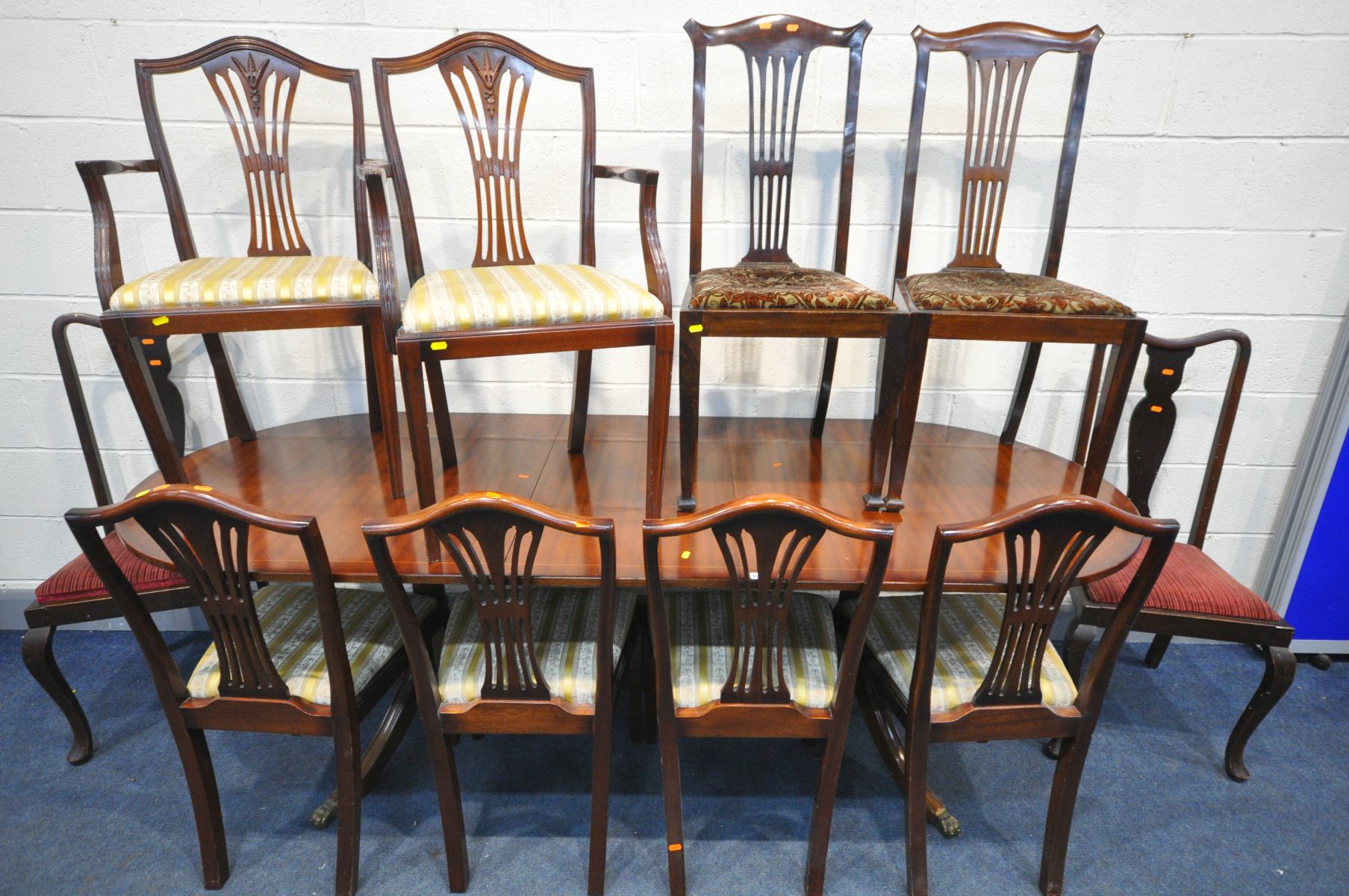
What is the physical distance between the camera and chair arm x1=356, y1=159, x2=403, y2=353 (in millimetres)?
1558

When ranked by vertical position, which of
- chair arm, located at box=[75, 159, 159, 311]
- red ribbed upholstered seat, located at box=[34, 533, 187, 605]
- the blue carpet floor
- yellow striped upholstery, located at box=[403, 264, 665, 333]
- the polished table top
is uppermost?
chair arm, located at box=[75, 159, 159, 311]

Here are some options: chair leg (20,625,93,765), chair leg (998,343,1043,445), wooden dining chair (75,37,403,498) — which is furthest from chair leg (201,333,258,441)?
chair leg (998,343,1043,445)

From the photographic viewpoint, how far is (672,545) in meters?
1.58

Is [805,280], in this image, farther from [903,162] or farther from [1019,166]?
[1019,166]

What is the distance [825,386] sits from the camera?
2.07m

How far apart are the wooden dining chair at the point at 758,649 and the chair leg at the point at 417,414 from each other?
20.3 inches

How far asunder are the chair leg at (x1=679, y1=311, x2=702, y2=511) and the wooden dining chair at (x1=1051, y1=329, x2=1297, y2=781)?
0.96 meters

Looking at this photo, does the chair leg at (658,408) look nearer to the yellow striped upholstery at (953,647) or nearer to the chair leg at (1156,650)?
the yellow striped upholstery at (953,647)

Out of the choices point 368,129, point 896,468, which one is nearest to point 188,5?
point 368,129

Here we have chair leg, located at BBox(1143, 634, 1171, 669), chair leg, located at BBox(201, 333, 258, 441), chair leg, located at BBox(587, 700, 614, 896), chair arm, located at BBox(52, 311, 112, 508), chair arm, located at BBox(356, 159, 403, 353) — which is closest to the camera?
chair leg, located at BBox(587, 700, 614, 896)

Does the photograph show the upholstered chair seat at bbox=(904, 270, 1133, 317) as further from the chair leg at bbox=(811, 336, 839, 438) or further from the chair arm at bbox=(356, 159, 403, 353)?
the chair arm at bbox=(356, 159, 403, 353)

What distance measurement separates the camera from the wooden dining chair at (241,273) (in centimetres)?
160

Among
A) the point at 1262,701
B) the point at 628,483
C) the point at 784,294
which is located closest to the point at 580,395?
the point at 628,483

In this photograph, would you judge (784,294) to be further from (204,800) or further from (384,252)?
(204,800)
